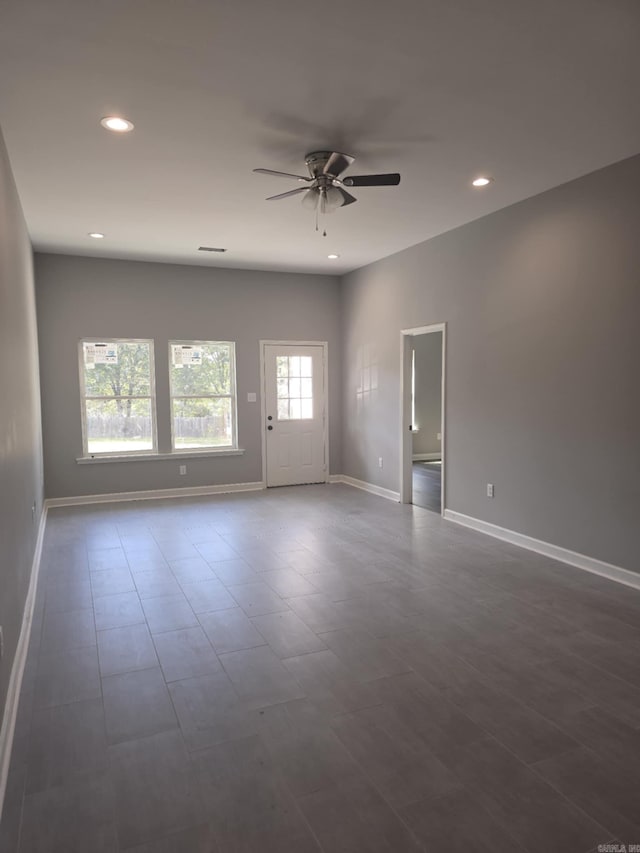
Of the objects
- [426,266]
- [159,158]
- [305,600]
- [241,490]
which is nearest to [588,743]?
[305,600]

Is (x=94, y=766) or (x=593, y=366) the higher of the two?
(x=593, y=366)

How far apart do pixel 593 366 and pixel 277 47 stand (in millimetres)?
2930

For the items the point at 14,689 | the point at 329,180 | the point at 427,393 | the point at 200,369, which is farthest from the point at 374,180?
the point at 427,393

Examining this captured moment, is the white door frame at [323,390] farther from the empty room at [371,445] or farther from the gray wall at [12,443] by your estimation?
the gray wall at [12,443]

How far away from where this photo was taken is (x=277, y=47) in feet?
7.92

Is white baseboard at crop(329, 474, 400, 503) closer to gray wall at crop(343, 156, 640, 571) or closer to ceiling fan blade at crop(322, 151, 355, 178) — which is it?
gray wall at crop(343, 156, 640, 571)

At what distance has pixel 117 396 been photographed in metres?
6.80

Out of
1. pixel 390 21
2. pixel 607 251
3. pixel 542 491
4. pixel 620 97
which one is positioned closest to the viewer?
pixel 390 21

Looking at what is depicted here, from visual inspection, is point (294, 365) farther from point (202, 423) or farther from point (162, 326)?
point (162, 326)

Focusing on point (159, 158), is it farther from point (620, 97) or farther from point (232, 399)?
point (232, 399)

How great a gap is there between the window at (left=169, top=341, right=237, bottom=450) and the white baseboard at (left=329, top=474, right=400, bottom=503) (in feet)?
5.21

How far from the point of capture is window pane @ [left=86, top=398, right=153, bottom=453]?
671cm

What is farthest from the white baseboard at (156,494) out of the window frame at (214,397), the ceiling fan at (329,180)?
the ceiling fan at (329,180)

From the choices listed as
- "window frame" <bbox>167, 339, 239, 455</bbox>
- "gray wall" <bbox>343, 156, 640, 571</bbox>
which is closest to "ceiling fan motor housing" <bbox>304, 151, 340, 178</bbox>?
"gray wall" <bbox>343, 156, 640, 571</bbox>
